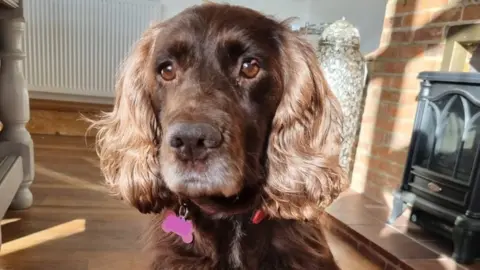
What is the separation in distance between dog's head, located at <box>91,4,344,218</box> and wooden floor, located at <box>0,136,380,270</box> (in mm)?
575

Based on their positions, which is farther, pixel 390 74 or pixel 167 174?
pixel 390 74

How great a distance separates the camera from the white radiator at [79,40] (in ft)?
12.8

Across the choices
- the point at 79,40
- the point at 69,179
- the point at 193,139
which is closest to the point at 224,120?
the point at 193,139

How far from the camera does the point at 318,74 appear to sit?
1107mm

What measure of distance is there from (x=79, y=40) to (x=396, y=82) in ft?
9.54

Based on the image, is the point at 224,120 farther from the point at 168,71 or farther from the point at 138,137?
the point at 138,137

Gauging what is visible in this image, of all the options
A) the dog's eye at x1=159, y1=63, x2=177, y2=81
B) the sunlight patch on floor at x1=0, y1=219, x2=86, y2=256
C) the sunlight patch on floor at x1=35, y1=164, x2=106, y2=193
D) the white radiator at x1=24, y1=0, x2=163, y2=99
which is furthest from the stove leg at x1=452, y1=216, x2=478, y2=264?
the white radiator at x1=24, y1=0, x2=163, y2=99

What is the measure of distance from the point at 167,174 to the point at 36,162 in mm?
2344

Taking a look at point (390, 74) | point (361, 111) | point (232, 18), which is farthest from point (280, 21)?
point (361, 111)

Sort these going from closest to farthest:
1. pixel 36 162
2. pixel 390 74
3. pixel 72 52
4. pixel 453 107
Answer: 1. pixel 453 107
2. pixel 390 74
3. pixel 36 162
4. pixel 72 52

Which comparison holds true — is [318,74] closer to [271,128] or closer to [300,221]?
[271,128]

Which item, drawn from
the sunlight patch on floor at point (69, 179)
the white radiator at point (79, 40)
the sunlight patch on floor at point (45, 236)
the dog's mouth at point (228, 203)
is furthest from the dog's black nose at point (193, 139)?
the white radiator at point (79, 40)

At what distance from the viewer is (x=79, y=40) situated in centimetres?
400

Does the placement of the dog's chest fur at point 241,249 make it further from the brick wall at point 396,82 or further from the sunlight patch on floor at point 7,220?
the brick wall at point 396,82
